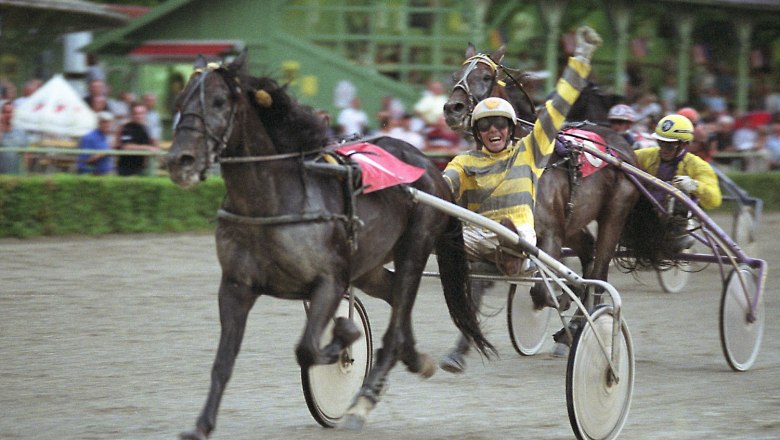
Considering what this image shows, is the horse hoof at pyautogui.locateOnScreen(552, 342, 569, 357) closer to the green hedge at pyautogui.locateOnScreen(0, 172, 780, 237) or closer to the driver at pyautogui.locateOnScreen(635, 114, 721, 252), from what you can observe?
the driver at pyautogui.locateOnScreen(635, 114, 721, 252)

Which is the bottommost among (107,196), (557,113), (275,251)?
(107,196)

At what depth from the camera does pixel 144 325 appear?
8023mm

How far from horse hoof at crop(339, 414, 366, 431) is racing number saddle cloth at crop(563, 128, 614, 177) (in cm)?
236

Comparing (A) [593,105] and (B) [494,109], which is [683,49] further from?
(B) [494,109]

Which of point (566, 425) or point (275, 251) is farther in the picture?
point (566, 425)

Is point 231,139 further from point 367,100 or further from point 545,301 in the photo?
point 367,100

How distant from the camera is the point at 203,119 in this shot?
4586 millimetres

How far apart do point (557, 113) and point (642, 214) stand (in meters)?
2.28

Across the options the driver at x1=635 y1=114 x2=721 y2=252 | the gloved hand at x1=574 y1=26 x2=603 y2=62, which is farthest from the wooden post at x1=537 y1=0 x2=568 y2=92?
the gloved hand at x1=574 y1=26 x2=603 y2=62

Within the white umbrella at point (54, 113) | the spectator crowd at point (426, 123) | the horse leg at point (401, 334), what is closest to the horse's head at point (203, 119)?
the horse leg at point (401, 334)

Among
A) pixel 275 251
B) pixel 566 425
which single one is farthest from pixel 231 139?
pixel 566 425

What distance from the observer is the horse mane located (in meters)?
4.91

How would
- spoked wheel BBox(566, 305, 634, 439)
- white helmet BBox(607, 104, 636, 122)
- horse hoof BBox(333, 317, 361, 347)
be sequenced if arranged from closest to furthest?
horse hoof BBox(333, 317, 361, 347) → spoked wheel BBox(566, 305, 634, 439) → white helmet BBox(607, 104, 636, 122)

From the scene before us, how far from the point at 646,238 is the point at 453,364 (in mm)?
2052
